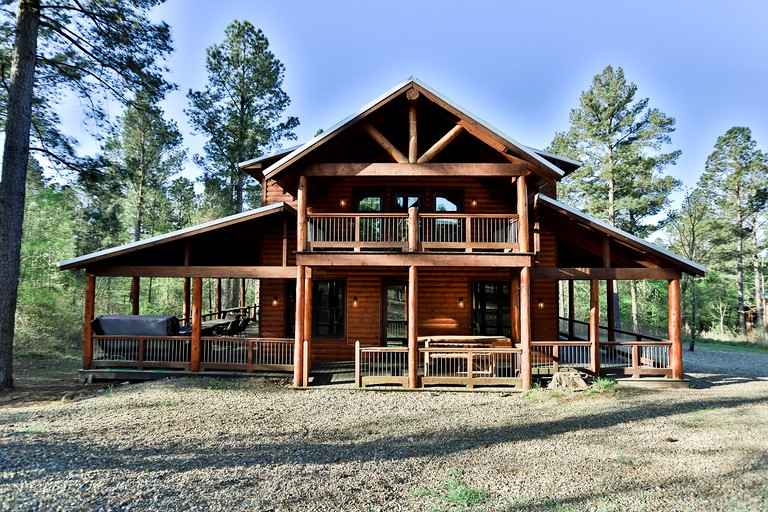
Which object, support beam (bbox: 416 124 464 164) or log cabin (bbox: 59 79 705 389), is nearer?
support beam (bbox: 416 124 464 164)

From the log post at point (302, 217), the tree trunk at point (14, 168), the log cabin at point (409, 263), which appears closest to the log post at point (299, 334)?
the log cabin at point (409, 263)

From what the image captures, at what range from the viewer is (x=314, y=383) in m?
10.4

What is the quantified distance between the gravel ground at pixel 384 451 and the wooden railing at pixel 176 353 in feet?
4.58

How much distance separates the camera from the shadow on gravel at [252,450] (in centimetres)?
546

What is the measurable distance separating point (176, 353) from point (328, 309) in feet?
15.4

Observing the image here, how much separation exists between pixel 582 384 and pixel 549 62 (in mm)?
11110


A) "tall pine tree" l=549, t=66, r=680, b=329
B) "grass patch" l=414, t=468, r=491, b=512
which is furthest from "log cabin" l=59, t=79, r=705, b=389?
"tall pine tree" l=549, t=66, r=680, b=329

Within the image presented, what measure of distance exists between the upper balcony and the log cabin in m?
0.06

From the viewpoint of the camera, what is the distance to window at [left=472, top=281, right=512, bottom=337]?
13.5 meters

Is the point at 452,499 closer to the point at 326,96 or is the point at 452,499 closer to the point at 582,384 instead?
the point at 582,384

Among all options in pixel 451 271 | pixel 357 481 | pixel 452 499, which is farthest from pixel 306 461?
pixel 451 271

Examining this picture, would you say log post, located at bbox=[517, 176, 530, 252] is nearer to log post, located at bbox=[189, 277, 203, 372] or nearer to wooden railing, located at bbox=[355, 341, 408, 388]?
wooden railing, located at bbox=[355, 341, 408, 388]

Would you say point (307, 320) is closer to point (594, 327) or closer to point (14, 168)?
point (594, 327)

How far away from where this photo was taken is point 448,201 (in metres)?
13.8
